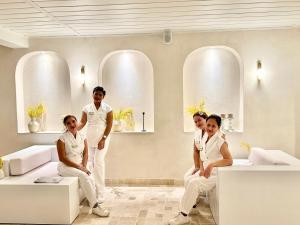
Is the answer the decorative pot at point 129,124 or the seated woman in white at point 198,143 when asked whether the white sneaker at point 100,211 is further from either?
the decorative pot at point 129,124

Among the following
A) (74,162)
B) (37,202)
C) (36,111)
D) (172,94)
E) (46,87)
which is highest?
(46,87)

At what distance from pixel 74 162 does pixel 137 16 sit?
1900 mm

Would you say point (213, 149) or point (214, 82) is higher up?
point (214, 82)

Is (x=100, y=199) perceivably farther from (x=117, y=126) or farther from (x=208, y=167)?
(x=208, y=167)

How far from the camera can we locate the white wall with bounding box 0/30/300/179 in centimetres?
481

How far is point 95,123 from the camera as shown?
4500 millimetres

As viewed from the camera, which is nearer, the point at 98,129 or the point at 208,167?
the point at 208,167

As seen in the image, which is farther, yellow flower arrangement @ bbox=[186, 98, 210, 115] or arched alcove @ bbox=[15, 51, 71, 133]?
arched alcove @ bbox=[15, 51, 71, 133]

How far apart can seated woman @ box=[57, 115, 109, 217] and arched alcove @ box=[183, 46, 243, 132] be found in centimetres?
191

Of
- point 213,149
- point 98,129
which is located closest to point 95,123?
point 98,129

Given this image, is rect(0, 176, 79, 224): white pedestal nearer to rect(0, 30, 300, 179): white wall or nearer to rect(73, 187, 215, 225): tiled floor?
rect(73, 187, 215, 225): tiled floor

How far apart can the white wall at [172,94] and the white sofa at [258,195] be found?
1731 millimetres

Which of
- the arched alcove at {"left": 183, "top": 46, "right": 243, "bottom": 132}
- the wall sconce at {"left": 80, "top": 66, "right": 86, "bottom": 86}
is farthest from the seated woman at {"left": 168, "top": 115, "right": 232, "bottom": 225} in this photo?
the wall sconce at {"left": 80, "top": 66, "right": 86, "bottom": 86}

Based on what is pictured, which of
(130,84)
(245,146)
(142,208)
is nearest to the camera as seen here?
(142,208)
